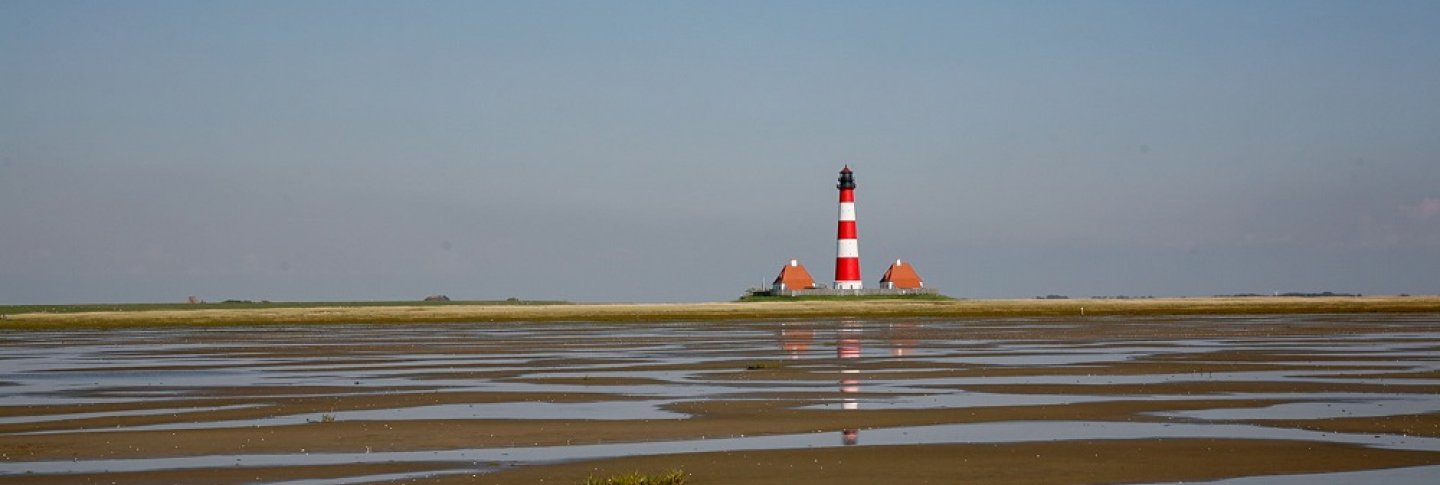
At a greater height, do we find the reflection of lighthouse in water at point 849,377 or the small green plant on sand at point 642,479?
the reflection of lighthouse in water at point 849,377

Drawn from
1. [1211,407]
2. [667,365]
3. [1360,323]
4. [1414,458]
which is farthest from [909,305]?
[1414,458]

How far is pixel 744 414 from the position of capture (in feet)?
75.8

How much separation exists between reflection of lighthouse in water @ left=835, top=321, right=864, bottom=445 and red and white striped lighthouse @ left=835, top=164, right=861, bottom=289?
47850mm

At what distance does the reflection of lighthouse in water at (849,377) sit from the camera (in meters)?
20.2

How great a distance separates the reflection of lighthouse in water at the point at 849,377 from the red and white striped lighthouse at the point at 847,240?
47.9 m

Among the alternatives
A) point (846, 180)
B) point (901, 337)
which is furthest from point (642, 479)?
point (846, 180)

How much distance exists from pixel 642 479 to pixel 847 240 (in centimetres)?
9257

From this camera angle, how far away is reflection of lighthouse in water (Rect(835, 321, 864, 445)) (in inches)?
794

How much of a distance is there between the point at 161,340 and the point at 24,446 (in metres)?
41.1

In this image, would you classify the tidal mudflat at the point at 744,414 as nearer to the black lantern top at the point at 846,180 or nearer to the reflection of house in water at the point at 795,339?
the reflection of house in water at the point at 795,339

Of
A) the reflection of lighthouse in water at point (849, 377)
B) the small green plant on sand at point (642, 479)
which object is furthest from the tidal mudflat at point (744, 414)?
the small green plant on sand at point (642, 479)

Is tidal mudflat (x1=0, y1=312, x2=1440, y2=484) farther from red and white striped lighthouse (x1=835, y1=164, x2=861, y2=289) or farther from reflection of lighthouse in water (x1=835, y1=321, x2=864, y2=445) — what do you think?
red and white striped lighthouse (x1=835, y1=164, x2=861, y2=289)

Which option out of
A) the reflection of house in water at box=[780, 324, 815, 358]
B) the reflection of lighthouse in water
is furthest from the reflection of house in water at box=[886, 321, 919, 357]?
the reflection of house in water at box=[780, 324, 815, 358]

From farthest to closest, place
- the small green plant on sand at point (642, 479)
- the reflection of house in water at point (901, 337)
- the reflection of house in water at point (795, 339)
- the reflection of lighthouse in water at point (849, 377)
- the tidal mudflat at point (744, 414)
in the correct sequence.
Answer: the reflection of house in water at point (795, 339)
the reflection of house in water at point (901, 337)
the reflection of lighthouse in water at point (849, 377)
the tidal mudflat at point (744, 414)
the small green plant on sand at point (642, 479)
